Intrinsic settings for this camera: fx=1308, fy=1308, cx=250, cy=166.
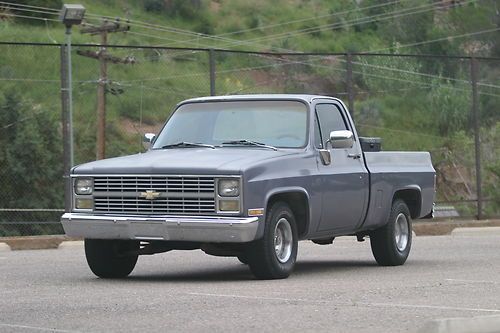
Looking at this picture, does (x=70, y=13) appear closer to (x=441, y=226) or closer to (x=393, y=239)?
(x=441, y=226)

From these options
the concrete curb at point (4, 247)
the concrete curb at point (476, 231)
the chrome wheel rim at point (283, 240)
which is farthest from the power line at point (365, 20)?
the chrome wheel rim at point (283, 240)

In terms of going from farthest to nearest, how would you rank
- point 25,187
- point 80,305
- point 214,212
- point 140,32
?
point 140,32 → point 25,187 → point 214,212 → point 80,305

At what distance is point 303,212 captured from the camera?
1395 centimetres

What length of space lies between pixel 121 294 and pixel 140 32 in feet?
195

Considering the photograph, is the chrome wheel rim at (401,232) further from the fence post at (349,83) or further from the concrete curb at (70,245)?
the fence post at (349,83)

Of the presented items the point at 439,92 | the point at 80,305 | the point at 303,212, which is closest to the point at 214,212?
the point at 303,212

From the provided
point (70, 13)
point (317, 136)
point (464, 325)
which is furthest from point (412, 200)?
point (464, 325)

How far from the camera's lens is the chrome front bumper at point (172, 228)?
1273 centimetres

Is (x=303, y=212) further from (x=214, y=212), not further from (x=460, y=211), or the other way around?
(x=460, y=211)

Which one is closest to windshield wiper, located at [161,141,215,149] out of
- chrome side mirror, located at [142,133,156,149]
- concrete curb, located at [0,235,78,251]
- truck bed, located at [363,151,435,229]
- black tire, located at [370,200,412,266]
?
chrome side mirror, located at [142,133,156,149]

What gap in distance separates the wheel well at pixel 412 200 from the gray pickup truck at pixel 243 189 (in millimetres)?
553

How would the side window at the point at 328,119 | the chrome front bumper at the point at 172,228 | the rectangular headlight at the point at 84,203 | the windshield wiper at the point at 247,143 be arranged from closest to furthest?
1. the chrome front bumper at the point at 172,228
2. the rectangular headlight at the point at 84,203
3. the windshield wiper at the point at 247,143
4. the side window at the point at 328,119

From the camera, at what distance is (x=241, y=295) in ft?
38.4

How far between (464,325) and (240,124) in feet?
19.8
